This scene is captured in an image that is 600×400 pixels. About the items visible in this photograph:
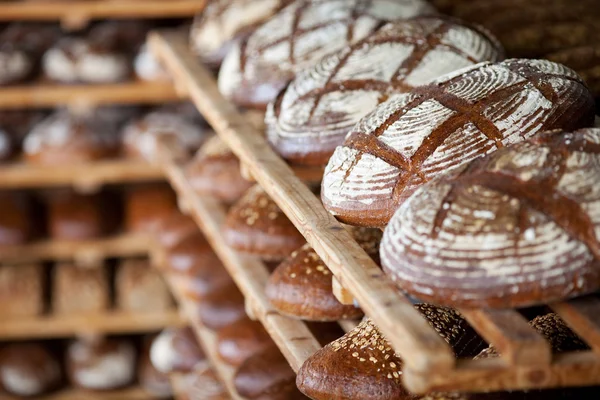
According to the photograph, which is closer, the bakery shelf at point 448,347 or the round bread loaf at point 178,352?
the bakery shelf at point 448,347

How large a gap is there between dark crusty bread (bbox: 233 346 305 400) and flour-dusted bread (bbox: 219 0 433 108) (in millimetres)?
638

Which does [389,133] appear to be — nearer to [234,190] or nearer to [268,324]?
[268,324]

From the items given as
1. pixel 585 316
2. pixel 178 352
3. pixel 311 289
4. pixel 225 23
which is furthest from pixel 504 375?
pixel 178 352

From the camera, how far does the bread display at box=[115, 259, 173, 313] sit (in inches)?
151

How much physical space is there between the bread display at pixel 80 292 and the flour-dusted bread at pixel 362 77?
211 cm

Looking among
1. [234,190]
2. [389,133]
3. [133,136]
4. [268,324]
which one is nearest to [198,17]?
→ [234,190]

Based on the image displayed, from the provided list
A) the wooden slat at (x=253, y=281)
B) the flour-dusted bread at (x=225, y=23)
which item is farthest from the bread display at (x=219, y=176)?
the flour-dusted bread at (x=225, y=23)

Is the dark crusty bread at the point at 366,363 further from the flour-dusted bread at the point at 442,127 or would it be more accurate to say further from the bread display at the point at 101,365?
the bread display at the point at 101,365

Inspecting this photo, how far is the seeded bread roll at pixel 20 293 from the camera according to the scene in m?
3.81

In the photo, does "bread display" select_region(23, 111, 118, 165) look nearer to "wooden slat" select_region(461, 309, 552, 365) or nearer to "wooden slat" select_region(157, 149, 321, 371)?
"wooden slat" select_region(157, 149, 321, 371)

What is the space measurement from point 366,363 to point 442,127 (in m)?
0.44

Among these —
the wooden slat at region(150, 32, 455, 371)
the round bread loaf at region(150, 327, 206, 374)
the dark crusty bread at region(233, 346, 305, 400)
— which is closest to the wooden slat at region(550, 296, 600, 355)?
the wooden slat at region(150, 32, 455, 371)

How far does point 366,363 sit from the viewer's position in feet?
5.24

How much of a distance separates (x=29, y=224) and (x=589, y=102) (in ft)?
9.24
